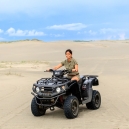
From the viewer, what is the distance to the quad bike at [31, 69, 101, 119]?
6.76 meters

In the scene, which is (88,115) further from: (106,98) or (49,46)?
(49,46)

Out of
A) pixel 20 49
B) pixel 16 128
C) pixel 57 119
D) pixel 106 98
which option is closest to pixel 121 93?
pixel 106 98

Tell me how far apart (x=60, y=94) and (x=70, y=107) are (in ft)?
1.21

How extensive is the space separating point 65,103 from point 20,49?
3308cm

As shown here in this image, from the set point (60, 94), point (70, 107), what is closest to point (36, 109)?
point (60, 94)

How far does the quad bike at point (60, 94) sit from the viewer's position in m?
6.76

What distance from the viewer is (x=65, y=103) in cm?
678

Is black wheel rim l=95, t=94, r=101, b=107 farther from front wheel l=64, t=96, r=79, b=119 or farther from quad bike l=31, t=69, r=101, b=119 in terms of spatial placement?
front wheel l=64, t=96, r=79, b=119

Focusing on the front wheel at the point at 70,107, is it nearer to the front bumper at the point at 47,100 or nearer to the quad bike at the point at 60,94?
the quad bike at the point at 60,94

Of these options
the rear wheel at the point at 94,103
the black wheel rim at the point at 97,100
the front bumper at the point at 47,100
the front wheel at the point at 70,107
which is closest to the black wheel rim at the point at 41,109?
the front bumper at the point at 47,100

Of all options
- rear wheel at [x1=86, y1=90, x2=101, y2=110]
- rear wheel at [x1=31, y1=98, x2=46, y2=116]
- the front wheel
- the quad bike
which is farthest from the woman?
rear wheel at [x1=31, y1=98, x2=46, y2=116]

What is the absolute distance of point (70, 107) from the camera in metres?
6.71

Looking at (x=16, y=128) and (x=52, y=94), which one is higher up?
(x=52, y=94)

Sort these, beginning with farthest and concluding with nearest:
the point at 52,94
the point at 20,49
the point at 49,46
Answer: the point at 49,46
the point at 20,49
the point at 52,94
